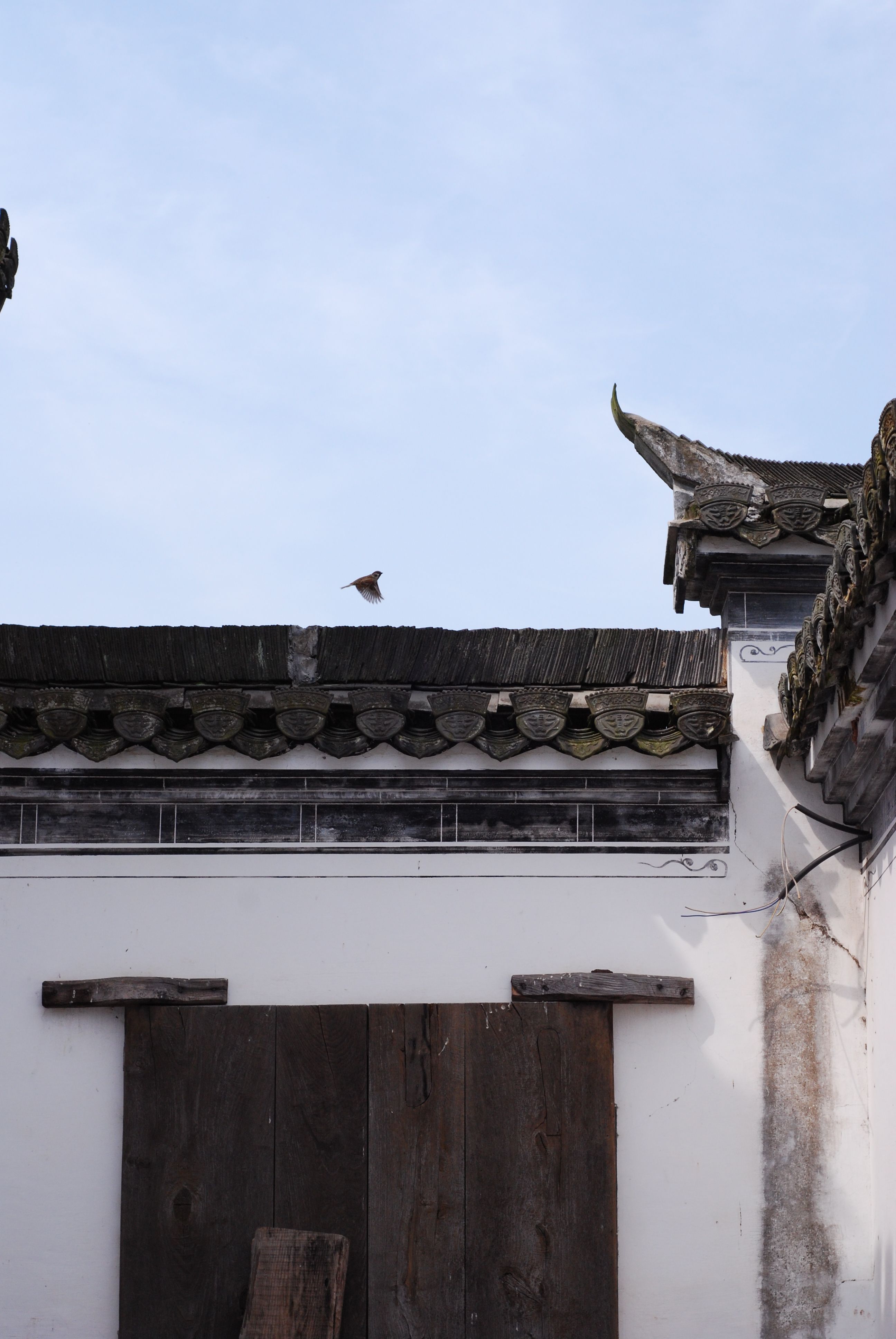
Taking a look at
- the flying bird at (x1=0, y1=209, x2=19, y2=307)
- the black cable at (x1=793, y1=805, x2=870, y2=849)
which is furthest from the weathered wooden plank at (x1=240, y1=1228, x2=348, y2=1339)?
the flying bird at (x1=0, y1=209, x2=19, y2=307)

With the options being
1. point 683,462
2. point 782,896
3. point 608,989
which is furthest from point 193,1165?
Answer: point 683,462

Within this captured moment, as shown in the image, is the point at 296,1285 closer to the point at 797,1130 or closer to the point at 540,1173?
the point at 540,1173

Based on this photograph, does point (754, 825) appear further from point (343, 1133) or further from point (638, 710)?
point (343, 1133)

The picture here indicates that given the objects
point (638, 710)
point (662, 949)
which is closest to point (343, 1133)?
point (662, 949)

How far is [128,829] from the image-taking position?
18.6 feet

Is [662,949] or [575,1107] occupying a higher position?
[662,949]

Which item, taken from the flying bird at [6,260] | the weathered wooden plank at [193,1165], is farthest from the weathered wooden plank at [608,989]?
the flying bird at [6,260]

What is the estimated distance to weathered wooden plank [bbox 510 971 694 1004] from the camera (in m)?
5.37

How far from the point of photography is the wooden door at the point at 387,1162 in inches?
202

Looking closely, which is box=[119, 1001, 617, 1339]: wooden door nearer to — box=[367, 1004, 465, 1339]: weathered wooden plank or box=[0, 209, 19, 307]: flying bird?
box=[367, 1004, 465, 1339]: weathered wooden plank

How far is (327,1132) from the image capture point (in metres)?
5.24

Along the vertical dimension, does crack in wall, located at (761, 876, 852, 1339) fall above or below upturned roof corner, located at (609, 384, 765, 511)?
below

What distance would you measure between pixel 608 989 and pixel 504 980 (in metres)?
0.37

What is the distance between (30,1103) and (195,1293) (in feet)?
2.81
